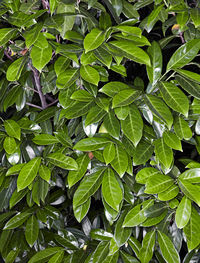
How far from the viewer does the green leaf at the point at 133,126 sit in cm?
90

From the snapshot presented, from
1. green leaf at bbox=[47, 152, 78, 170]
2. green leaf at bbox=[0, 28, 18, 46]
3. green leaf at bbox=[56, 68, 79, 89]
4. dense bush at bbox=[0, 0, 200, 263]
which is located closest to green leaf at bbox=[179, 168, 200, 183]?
dense bush at bbox=[0, 0, 200, 263]

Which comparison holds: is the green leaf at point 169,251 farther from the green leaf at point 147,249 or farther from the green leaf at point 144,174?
the green leaf at point 144,174

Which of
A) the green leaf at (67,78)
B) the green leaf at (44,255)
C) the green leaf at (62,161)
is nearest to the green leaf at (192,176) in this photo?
the green leaf at (62,161)

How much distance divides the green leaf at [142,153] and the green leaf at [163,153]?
1.4 inches

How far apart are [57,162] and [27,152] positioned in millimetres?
189

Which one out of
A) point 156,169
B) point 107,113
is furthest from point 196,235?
point 107,113

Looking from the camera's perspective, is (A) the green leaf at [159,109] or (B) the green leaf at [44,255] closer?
(A) the green leaf at [159,109]

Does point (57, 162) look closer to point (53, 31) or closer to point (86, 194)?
point (86, 194)

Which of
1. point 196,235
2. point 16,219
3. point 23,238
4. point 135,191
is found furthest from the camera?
point 23,238

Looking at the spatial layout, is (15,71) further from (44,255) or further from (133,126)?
(44,255)

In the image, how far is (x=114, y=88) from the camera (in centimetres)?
96

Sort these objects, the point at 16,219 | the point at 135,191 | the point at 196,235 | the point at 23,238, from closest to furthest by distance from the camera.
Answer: the point at 196,235 → the point at 135,191 → the point at 16,219 → the point at 23,238

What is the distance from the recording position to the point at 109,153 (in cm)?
97

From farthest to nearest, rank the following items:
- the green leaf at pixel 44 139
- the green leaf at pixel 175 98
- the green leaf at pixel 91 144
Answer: the green leaf at pixel 44 139, the green leaf at pixel 91 144, the green leaf at pixel 175 98
